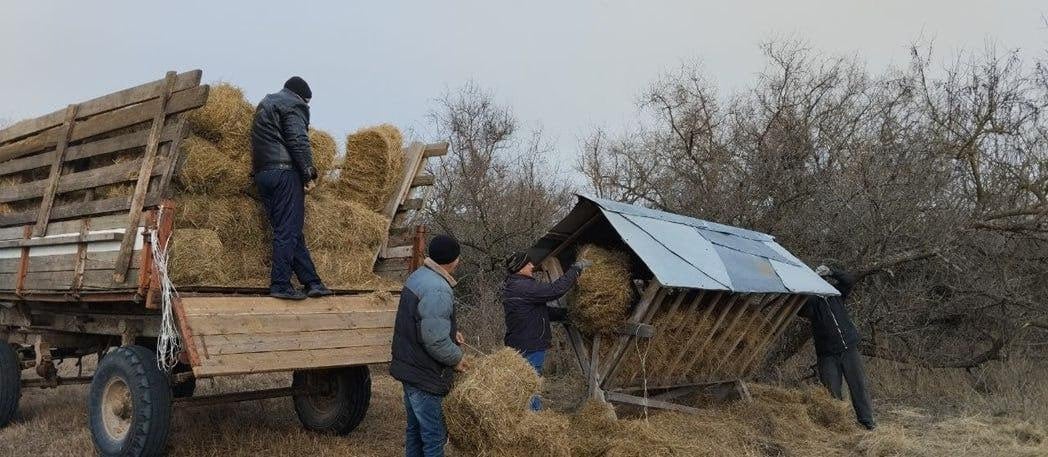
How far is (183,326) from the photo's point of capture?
468 cm

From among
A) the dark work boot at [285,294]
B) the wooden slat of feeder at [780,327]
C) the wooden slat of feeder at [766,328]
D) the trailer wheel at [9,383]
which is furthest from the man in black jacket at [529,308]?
the trailer wheel at [9,383]

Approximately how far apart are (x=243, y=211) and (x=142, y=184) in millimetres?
824

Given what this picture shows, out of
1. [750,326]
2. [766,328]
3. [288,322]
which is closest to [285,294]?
[288,322]

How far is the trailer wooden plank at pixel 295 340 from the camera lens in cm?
481

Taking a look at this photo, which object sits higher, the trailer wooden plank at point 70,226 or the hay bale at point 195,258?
the trailer wooden plank at point 70,226

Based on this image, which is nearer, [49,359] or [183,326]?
[183,326]

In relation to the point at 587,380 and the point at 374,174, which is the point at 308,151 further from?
the point at 587,380

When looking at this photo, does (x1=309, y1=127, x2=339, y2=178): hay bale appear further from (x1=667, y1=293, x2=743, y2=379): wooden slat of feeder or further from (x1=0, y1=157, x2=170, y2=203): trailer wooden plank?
(x1=667, y1=293, x2=743, y2=379): wooden slat of feeder

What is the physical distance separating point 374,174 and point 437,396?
2.90 meters

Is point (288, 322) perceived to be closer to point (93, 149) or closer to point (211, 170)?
point (211, 170)

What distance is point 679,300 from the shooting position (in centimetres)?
687

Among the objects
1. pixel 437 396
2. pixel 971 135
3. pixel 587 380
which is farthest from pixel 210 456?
pixel 971 135

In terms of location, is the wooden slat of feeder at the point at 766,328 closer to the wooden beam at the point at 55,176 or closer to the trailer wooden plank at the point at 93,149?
the trailer wooden plank at the point at 93,149

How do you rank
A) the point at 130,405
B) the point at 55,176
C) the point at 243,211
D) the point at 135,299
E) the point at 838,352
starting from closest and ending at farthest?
the point at 135,299
the point at 130,405
the point at 243,211
the point at 55,176
the point at 838,352
